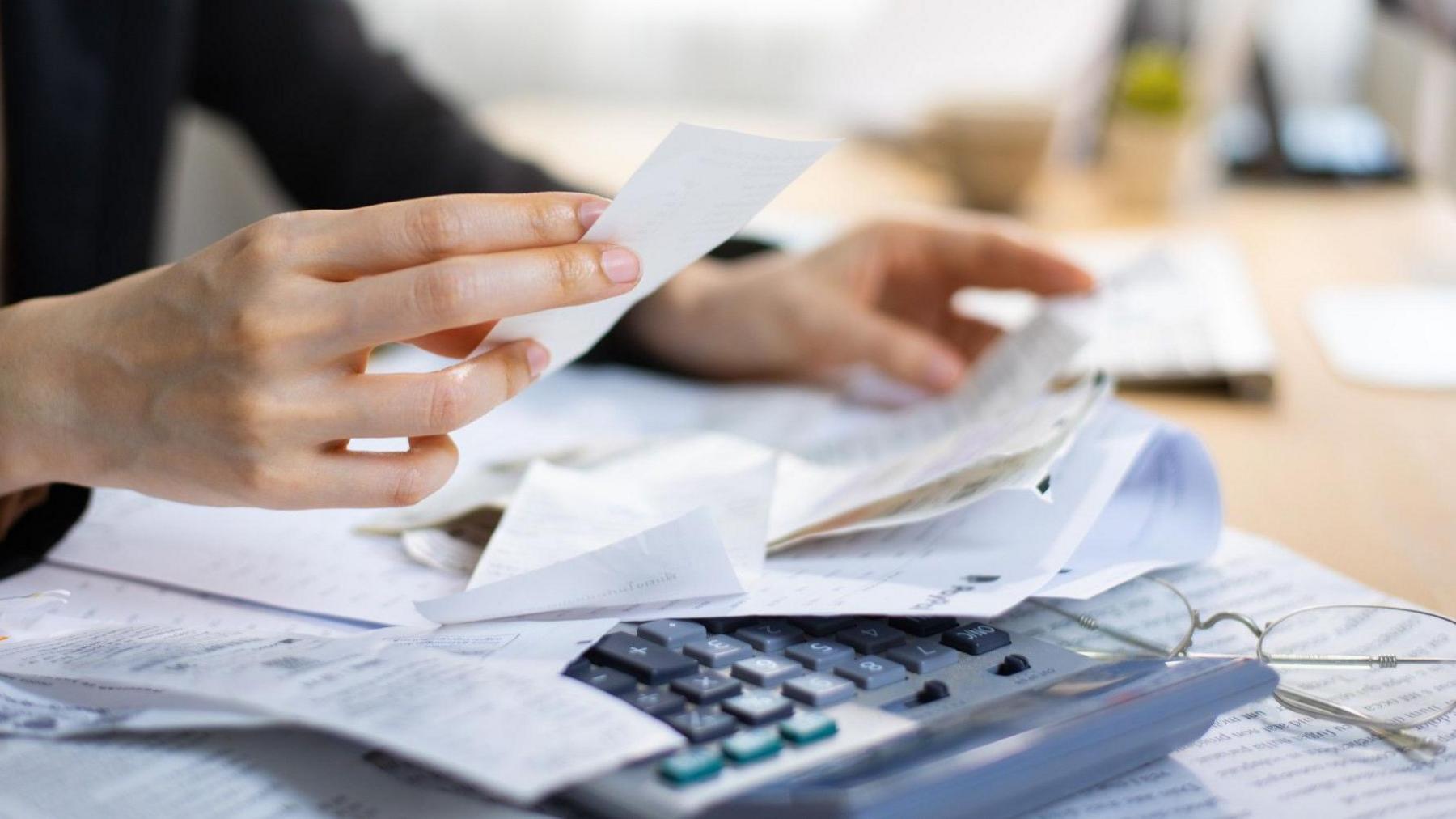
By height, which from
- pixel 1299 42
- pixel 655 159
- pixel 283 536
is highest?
pixel 1299 42

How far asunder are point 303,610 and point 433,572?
5cm

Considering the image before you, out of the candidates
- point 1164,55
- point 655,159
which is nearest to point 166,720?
point 655,159

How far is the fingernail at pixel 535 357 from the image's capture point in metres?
0.49

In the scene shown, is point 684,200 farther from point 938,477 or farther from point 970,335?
point 970,335

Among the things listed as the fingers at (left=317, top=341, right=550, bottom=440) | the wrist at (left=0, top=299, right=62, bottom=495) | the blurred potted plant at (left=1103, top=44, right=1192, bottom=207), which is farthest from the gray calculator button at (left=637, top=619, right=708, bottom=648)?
the blurred potted plant at (left=1103, top=44, right=1192, bottom=207)

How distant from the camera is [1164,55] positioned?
1.52m

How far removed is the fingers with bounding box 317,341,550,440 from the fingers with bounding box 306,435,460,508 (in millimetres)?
12

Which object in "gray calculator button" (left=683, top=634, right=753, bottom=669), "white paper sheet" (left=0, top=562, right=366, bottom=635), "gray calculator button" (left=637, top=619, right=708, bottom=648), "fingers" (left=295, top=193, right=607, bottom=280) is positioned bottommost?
"white paper sheet" (left=0, top=562, right=366, bottom=635)

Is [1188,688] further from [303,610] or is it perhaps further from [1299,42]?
[1299,42]

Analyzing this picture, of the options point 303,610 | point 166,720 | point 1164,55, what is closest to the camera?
point 166,720

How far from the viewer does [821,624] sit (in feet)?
1.39

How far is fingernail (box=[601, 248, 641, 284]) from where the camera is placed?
18.0 inches

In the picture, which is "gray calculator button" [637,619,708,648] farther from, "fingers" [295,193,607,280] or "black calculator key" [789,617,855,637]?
"fingers" [295,193,607,280]

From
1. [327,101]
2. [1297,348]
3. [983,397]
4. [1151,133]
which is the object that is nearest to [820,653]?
[983,397]
